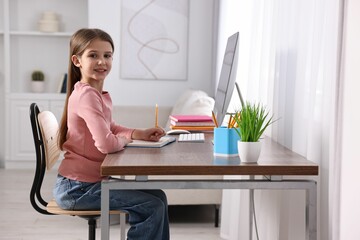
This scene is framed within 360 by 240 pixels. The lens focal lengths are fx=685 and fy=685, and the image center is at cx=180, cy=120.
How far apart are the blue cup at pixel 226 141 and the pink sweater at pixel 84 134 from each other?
376 mm

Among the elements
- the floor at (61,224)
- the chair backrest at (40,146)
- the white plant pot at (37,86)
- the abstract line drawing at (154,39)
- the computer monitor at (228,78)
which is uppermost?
the abstract line drawing at (154,39)

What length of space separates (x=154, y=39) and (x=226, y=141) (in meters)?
3.91

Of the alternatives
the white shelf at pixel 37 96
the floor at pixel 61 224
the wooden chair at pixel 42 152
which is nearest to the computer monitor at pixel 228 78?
the wooden chair at pixel 42 152

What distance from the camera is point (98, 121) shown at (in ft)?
7.80

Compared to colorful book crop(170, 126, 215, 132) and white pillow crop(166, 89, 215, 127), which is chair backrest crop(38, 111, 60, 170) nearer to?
colorful book crop(170, 126, 215, 132)

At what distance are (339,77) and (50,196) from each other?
3.43 m

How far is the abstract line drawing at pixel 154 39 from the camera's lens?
594 cm

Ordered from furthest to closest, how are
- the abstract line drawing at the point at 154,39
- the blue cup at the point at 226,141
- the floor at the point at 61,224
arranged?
the abstract line drawing at the point at 154,39 < the floor at the point at 61,224 < the blue cup at the point at 226,141

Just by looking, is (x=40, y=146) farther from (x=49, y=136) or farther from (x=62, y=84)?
(x=62, y=84)

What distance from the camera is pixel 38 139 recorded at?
2656mm

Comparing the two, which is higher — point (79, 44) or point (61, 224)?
point (79, 44)

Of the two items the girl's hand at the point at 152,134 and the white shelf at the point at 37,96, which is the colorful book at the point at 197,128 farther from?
the white shelf at the point at 37,96

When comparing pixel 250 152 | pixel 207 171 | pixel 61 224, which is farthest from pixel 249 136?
pixel 61 224

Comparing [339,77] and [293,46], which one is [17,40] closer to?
[293,46]
